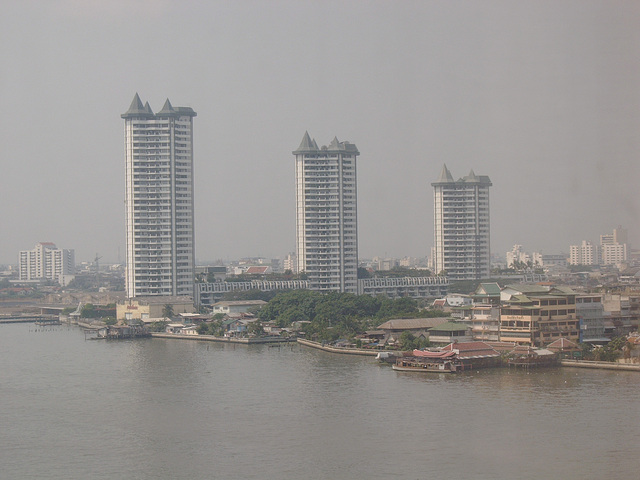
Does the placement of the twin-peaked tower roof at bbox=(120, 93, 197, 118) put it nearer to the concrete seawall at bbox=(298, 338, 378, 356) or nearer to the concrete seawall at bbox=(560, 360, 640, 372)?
the concrete seawall at bbox=(298, 338, 378, 356)

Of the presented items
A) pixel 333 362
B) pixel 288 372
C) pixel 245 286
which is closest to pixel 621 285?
pixel 333 362

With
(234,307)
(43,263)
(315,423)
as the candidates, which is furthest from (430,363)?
(43,263)

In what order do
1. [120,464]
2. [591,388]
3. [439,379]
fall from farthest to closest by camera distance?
[439,379] < [591,388] < [120,464]

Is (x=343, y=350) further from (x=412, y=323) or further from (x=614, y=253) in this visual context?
(x=614, y=253)

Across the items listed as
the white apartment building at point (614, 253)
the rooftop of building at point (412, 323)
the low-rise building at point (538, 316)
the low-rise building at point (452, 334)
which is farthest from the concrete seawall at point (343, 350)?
the white apartment building at point (614, 253)

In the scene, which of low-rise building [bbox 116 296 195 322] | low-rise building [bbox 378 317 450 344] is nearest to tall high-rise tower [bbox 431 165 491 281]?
low-rise building [bbox 116 296 195 322]

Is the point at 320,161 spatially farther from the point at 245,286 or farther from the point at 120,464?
the point at 120,464

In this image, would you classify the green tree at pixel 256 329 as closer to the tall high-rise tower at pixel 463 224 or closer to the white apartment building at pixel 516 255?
the tall high-rise tower at pixel 463 224
